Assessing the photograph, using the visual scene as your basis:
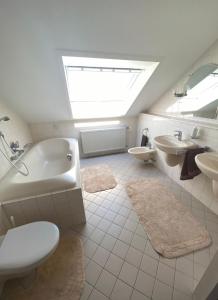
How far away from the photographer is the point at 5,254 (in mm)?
988

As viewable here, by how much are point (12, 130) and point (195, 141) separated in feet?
8.73

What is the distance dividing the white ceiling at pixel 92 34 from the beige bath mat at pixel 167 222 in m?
1.80

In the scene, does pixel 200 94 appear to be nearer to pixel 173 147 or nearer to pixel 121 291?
pixel 173 147

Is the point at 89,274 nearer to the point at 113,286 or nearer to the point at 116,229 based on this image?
the point at 113,286

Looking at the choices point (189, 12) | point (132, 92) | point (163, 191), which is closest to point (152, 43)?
point (189, 12)

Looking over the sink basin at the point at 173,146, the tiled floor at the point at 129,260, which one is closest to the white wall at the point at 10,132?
the tiled floor at the point at 129,260

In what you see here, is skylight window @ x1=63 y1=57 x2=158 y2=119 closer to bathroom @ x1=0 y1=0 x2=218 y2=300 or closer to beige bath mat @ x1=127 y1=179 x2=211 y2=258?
bathroom @ x1=0 y1=0 x2=218 y2=300

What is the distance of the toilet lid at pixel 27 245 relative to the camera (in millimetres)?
949

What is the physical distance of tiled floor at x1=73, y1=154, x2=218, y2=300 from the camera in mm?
1090

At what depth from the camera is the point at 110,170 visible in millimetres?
2764

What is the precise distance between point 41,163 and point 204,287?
2.56m

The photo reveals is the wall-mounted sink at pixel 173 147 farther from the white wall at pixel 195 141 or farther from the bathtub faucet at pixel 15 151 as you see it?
the bathtub faucet at pixel 15 151

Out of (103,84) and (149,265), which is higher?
(103,84)

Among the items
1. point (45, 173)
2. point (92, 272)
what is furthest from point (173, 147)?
point (45, 173)
